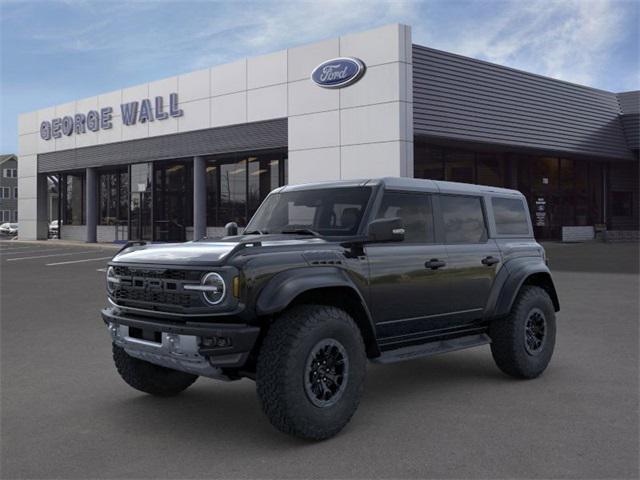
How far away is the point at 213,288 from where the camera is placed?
4.27 metres

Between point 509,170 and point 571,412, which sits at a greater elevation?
point 509,170

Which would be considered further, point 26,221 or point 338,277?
point 26,221

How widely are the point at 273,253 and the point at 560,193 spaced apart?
1250 inches

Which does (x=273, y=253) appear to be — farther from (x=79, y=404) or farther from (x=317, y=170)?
(x=317, y=170)

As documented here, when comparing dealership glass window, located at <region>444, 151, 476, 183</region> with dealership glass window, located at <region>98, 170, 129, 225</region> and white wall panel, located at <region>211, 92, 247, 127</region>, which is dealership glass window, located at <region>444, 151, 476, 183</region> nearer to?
white wall panel, located at <region>211, 92, 247, 127</region>

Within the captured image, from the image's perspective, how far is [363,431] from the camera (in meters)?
4.62

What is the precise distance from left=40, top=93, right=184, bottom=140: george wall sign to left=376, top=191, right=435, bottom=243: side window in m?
24.2

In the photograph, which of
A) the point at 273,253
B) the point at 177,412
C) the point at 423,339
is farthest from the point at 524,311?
the point at 177,412

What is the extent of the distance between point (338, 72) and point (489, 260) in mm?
17029

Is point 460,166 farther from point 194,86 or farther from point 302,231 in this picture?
point 302,231

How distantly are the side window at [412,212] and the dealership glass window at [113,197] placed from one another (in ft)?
99.1

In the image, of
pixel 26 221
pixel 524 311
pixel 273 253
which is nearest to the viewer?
pixel 273 253

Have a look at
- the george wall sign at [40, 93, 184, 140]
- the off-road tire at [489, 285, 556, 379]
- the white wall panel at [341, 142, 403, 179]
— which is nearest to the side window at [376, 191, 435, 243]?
the off-road tire at [489, 285, 556, 379]

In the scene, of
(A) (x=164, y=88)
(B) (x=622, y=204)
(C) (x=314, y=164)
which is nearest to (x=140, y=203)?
(A) (x=164, y=88)
